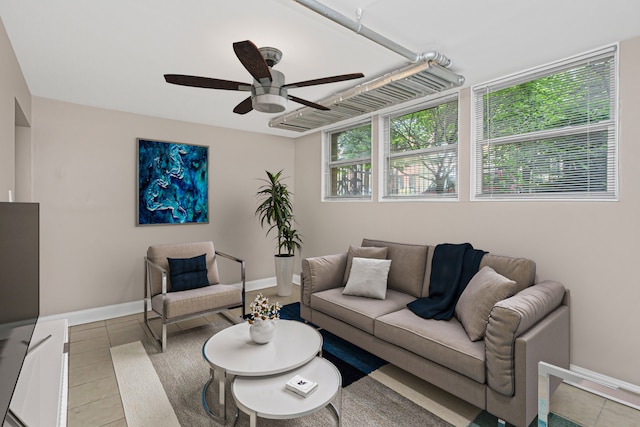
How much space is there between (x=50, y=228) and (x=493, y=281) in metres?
4.38

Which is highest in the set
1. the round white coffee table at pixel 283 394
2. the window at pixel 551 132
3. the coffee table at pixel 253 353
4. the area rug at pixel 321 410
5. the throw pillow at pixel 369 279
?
the window at pixel 551 132

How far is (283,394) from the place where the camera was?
1796 millimetres

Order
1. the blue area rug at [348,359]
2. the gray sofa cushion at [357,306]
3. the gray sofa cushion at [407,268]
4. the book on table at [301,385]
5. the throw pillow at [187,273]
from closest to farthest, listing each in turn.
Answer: the book on table at [301,385] → the blue area rug at [348,359] → the gray sofa cushion at [357,306] → the gray sofa cushion at [407,268] → the throw pillow at [187,273]

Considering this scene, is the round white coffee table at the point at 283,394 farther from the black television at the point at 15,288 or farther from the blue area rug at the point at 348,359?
the black television at the point at 15,288

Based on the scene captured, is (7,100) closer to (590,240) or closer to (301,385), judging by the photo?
(301,385)

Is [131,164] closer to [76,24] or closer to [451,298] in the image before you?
[76,24]

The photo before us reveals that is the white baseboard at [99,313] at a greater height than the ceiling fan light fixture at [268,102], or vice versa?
the ceiling fan light fixture at [268,102]

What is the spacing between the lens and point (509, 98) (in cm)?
297

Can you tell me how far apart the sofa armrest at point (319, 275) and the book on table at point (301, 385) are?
150 centimetres

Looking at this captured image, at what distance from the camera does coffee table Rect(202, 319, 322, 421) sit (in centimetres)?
198

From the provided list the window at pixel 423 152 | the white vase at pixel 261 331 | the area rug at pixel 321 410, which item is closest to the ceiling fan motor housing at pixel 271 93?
the white vase at pixel 261 331

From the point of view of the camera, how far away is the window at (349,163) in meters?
4.39

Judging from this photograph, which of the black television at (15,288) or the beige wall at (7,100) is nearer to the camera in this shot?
the black television at (15,288)

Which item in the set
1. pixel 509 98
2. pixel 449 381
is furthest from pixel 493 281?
pixel 509 98
